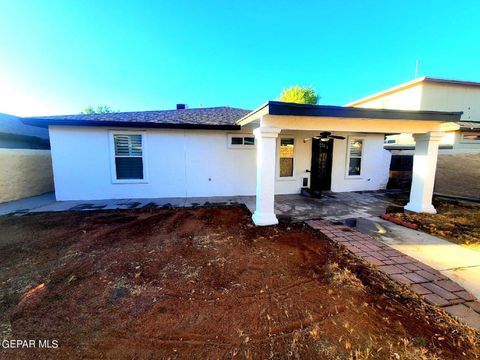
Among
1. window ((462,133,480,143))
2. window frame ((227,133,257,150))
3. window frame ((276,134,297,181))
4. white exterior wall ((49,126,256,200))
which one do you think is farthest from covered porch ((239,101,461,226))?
window ((462,133,480,143))

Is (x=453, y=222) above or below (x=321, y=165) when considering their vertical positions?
below

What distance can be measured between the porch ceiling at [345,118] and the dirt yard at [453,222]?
228 centimetres

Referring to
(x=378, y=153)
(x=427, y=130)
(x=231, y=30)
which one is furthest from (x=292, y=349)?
(x=231, y=30)

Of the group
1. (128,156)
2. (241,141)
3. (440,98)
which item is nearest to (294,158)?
(241,141)

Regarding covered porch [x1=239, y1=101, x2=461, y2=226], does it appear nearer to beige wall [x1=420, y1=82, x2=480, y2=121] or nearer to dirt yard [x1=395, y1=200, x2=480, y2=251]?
dirt yard [x1=395, y1=200, x2=480, y2=251]

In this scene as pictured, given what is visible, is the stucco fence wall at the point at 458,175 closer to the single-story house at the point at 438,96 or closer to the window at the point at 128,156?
the single-story house at the point at 438,96

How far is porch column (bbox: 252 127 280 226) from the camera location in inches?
172

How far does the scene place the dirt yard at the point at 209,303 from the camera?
5.47ft

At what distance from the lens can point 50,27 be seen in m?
7.96

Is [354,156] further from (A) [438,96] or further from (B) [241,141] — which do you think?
(A) [438,96]

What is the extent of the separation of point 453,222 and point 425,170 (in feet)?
4.70

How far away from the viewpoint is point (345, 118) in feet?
14.8

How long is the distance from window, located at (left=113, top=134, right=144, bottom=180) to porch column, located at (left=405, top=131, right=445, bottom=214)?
28.2 feet

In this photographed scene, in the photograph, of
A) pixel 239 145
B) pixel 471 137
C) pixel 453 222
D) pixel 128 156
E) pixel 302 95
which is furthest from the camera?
pixel 302 95
